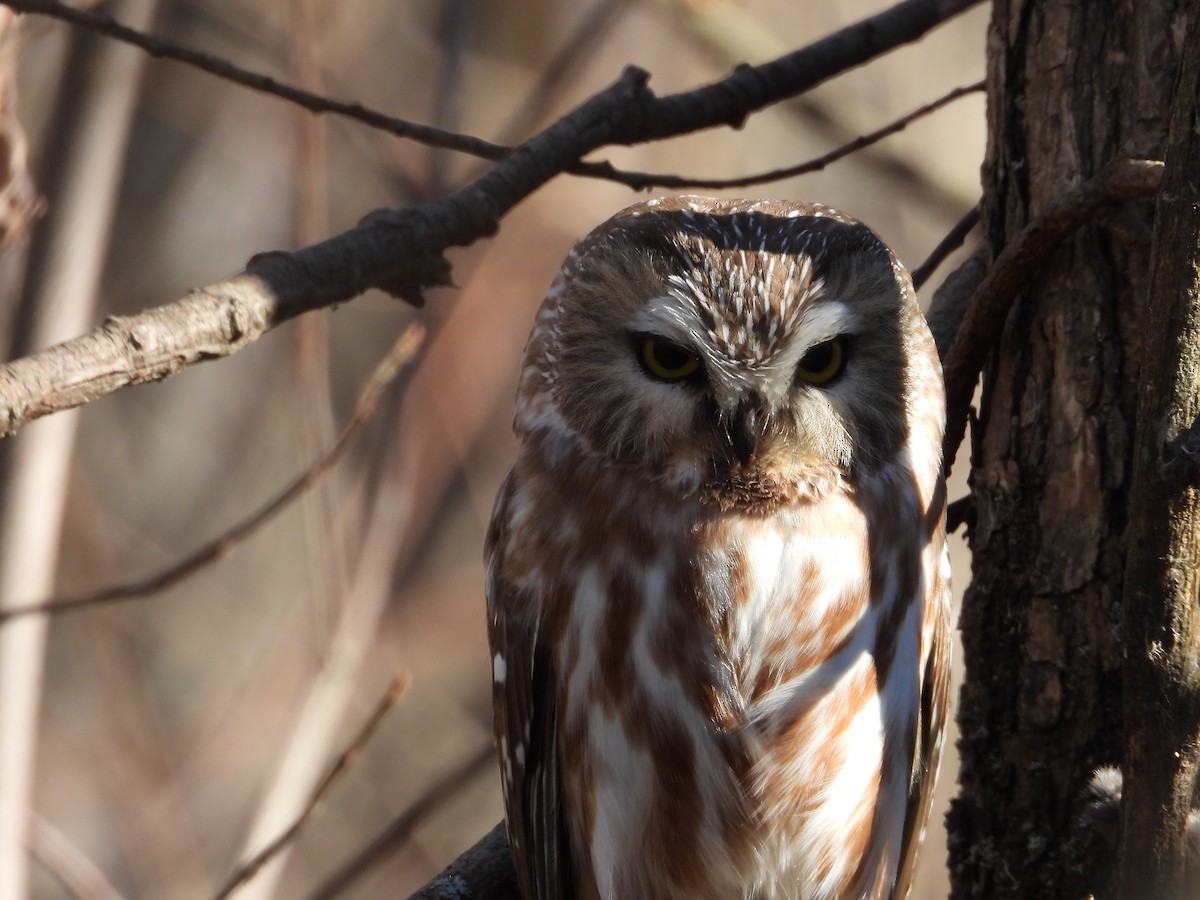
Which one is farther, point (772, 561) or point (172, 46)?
point (772, 561)

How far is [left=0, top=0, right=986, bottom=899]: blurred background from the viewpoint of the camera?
5.26 meters

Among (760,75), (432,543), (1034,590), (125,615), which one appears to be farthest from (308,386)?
(125,615)

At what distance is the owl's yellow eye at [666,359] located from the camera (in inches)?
81.2

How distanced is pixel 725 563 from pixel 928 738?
0.58 m

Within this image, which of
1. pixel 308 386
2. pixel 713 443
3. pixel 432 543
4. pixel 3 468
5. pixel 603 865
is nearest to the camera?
pixel 713 443

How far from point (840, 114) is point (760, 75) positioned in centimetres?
187

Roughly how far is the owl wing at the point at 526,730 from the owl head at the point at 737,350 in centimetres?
29

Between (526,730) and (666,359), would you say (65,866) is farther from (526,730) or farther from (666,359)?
(666,359)

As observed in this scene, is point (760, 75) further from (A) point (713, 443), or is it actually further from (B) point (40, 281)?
(B) point (40, 281)

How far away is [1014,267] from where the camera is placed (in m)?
2.08

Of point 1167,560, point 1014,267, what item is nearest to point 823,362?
point 1014,267

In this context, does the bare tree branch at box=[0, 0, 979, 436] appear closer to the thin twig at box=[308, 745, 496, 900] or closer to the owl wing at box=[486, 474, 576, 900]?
the owl wing at box=[486, 474, 576, 900]

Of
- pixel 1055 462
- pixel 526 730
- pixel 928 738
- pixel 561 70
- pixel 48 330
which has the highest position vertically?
pixel 561 70

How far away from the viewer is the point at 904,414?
85.4 inches
